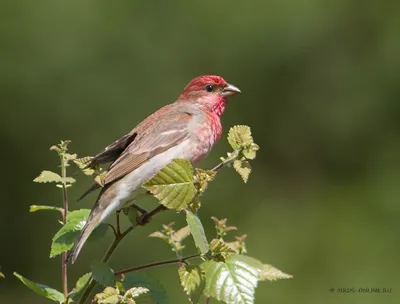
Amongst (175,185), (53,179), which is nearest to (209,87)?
(53,179)

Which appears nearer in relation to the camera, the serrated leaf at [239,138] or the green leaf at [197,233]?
the green leaf at [197,233]

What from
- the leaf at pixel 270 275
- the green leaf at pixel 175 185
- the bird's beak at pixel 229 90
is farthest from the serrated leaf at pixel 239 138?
the bird's beak at pixel 229 90

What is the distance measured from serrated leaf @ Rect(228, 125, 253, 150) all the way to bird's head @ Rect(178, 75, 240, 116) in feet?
7.10

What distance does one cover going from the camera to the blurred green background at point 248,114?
38.8ft

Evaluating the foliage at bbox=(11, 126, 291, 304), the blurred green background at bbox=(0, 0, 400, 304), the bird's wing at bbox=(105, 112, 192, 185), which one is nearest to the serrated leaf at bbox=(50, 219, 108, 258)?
the foliage at bbox=(11, 126, 291, 304)

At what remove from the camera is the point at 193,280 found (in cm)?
281

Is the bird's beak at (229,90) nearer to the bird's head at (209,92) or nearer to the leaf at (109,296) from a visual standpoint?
the bird's head at (209,92)

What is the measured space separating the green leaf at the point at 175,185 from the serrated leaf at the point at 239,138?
0.29 metres

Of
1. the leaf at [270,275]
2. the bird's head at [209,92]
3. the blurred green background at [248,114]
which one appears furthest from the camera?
the blurred green background at [248,114]

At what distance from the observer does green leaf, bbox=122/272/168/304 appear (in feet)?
9.53

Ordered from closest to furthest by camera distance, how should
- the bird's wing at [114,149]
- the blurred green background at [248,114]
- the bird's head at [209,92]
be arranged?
the bird's wing at [114,149], the bird's head at [209,92], the blurred green background at [248,114]

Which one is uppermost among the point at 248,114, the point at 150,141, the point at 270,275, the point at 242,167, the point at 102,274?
the point at 242,167

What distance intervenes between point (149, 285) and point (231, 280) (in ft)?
0.89

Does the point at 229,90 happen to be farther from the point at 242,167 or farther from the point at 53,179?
the point at 53,179
